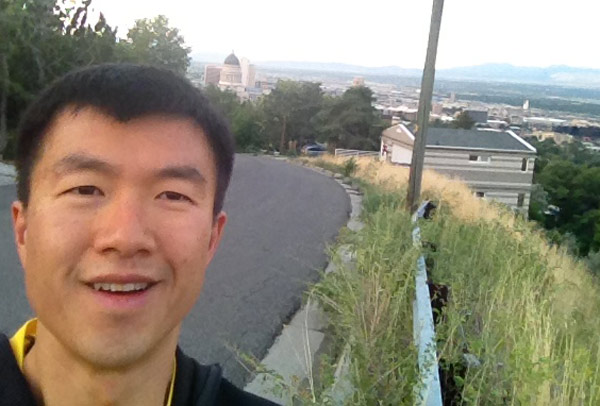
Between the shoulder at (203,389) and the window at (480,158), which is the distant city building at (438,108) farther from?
the shoulder at (203,389)

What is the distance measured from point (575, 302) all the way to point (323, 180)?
59.1ft

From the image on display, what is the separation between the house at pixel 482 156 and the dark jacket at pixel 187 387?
47711 millimetres

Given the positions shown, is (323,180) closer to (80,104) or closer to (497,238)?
(497,238)

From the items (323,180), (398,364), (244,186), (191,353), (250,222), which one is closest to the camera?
(398,364)

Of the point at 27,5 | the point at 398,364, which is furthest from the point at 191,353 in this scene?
the point at 27,5

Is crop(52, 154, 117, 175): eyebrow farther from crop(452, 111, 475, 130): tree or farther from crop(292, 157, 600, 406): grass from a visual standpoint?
crop(452, 111, 475, 130): tree

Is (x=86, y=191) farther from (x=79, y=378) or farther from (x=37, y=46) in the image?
(x=37, y=46)

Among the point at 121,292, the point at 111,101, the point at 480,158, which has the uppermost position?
the point at 111,101

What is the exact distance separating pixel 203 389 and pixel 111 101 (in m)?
0.64

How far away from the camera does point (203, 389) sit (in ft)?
5.85

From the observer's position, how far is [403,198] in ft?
45.3

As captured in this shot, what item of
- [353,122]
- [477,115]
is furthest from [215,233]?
[477,115]

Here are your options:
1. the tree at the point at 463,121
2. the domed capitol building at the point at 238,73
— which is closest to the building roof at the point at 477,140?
the tree at the point at 463,121

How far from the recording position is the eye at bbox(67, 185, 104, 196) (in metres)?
1.57
